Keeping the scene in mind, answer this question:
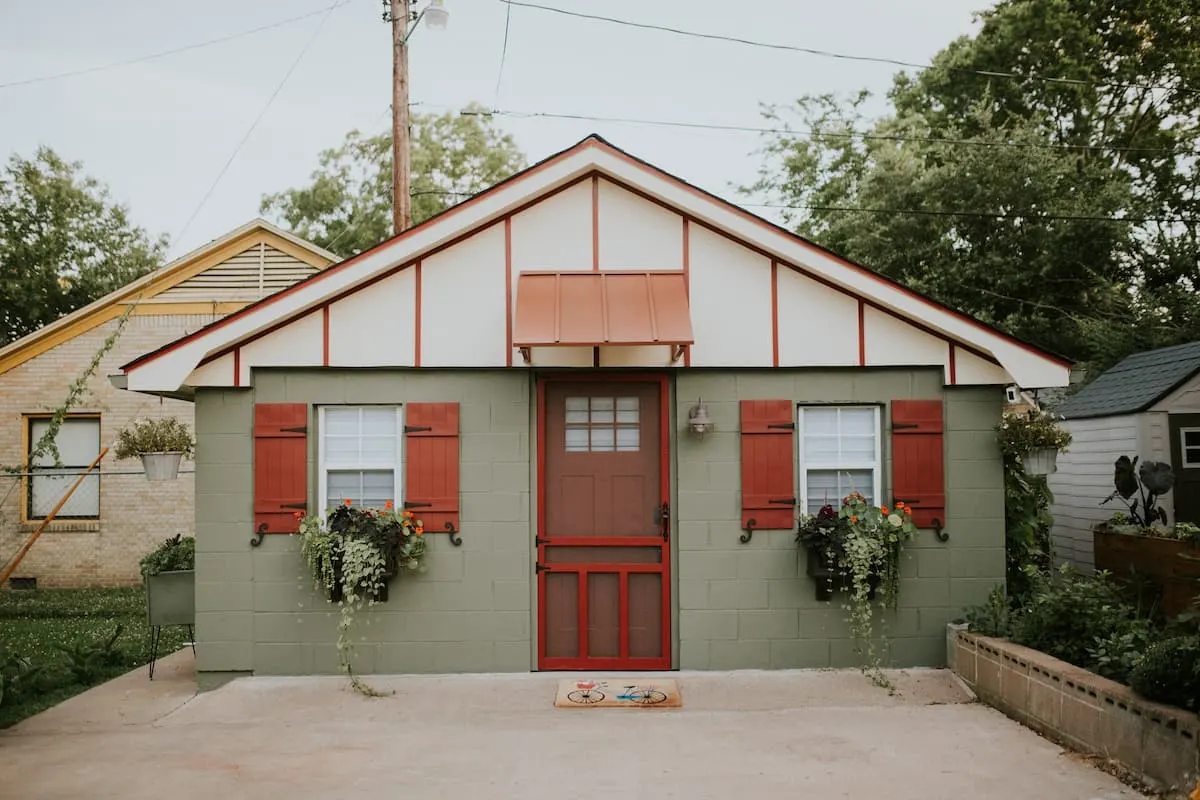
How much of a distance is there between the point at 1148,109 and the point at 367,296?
21530 mm

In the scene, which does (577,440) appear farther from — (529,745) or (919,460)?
(919,460)

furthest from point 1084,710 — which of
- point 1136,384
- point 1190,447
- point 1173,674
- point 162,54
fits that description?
point 162,54

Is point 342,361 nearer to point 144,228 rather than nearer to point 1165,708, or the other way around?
point 1165,708

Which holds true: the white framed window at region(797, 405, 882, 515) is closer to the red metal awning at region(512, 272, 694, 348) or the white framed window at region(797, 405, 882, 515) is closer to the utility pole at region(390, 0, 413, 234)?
the red metal awning at region(512, 272, 694, 348)

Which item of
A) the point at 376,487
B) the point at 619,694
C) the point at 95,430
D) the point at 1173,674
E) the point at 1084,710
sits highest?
the point at 95,430

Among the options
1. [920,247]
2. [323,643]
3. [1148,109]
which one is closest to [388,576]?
[323,643]

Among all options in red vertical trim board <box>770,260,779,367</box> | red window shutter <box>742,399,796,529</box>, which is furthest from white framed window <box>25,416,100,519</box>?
red vertical trim board <box>770,260,779,367</box>

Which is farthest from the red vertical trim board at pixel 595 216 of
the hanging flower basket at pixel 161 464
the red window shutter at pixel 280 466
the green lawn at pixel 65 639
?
the green lawn at pixel 65 639

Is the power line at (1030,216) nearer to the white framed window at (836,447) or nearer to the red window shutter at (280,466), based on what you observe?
the white framed window at (836,447)

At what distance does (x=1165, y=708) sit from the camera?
4879 mm

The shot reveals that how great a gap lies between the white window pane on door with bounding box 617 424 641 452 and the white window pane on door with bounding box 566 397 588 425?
304mm

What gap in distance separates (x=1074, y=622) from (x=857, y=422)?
216cm

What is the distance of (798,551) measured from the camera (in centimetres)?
766

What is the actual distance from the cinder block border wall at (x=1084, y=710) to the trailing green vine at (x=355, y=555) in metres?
4.26
